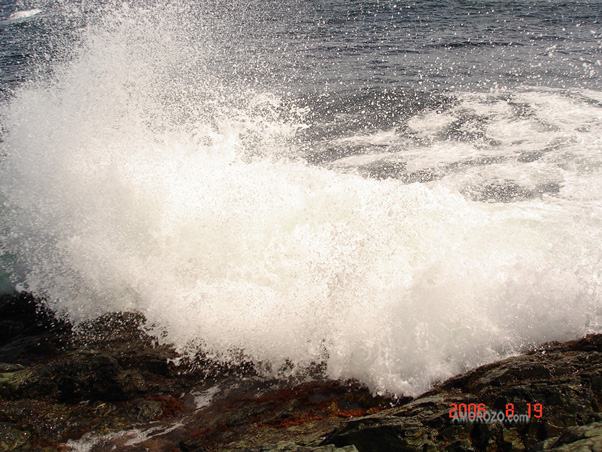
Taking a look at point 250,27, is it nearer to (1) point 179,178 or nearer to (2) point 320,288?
(1) point 179,178

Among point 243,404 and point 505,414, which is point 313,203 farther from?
point 505,414

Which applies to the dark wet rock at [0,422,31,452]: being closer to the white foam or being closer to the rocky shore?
the rocky shore

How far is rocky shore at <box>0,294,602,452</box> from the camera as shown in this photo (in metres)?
2.77

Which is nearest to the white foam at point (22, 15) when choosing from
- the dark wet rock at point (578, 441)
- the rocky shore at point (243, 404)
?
the rocky shore at point (243, 404)

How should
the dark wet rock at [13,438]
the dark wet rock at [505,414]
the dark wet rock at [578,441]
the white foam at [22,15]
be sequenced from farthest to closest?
the white foam at [22,15] < the dark wet rock at [13,438] < the dark wet rock at [505,414] < the dark wet rock at [578,441]

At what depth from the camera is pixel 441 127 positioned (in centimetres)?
992

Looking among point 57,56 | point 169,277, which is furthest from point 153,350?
point 57,56

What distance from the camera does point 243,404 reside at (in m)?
3.88

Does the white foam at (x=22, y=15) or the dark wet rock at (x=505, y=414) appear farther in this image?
the white foam at (x=22, y=15)

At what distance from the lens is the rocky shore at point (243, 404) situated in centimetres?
277

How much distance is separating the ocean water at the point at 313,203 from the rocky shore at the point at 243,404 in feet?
1.13

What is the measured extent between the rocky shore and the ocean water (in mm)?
345

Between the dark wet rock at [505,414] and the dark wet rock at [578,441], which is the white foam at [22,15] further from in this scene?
the dark wet rock at [578,441]

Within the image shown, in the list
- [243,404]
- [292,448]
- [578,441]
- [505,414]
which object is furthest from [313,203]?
[578,441]
